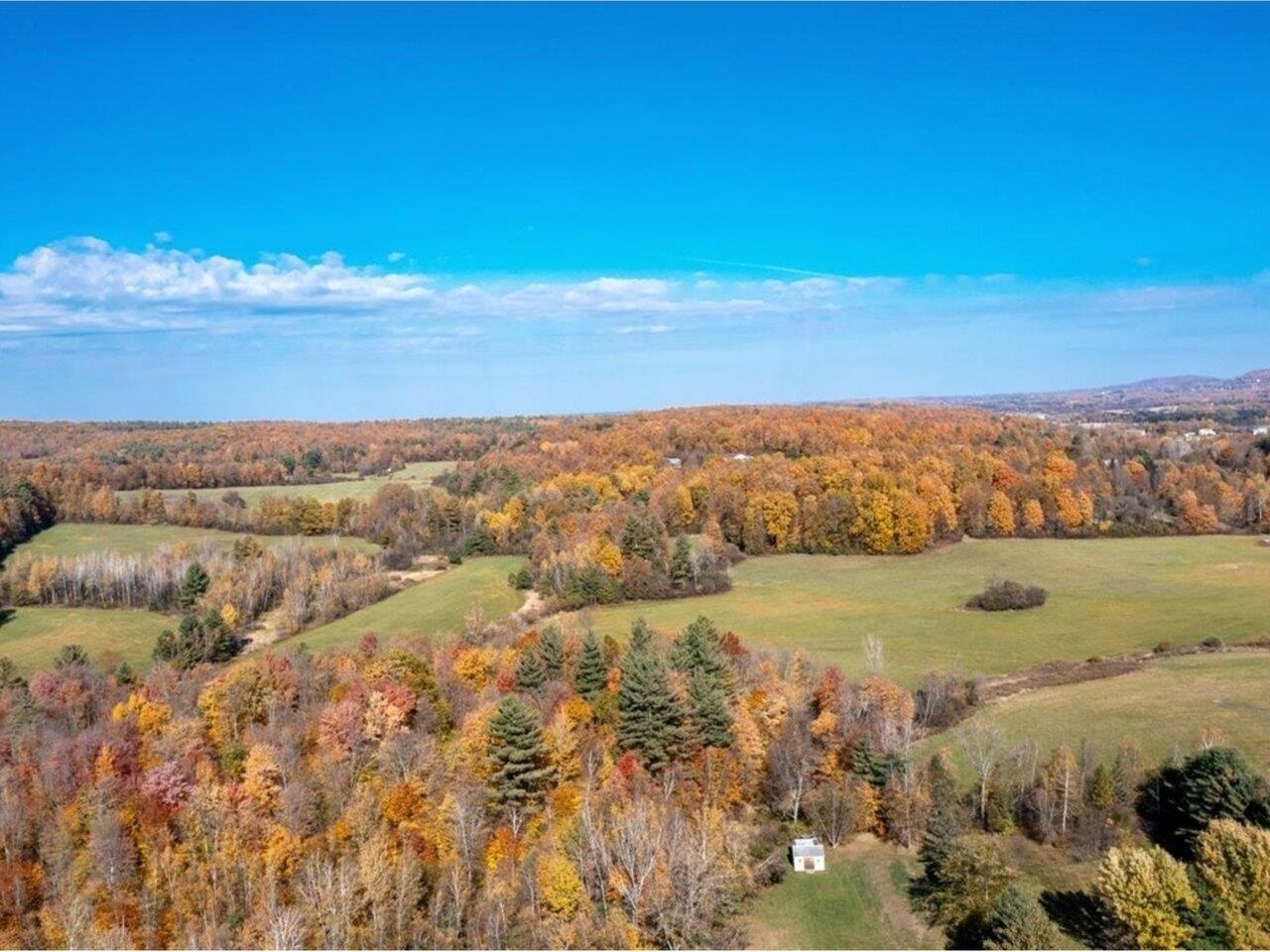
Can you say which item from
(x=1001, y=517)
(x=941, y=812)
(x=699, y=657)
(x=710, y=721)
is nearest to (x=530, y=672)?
(x=699, y=657)

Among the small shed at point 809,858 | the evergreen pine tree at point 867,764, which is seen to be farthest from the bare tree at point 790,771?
the small shed at point 809,858

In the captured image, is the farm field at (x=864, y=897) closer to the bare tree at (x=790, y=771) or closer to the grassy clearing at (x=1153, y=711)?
the bare tree at (x=790, y=771)

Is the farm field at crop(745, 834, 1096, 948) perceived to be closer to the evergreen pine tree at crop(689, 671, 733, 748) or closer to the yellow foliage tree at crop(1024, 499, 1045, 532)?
the evergreen pine tree at crop(689, 671, 733, 748)

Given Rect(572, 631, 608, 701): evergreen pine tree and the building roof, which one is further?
Rect(572, 631, 608, 701): evergreen pine tree

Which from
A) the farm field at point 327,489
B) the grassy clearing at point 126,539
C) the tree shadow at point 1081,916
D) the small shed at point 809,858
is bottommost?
the small shed at point 809,858

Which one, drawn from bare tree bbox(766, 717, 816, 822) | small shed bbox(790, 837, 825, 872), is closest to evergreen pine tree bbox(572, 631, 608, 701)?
bare tree bbox(766, 717, 816, 822)
